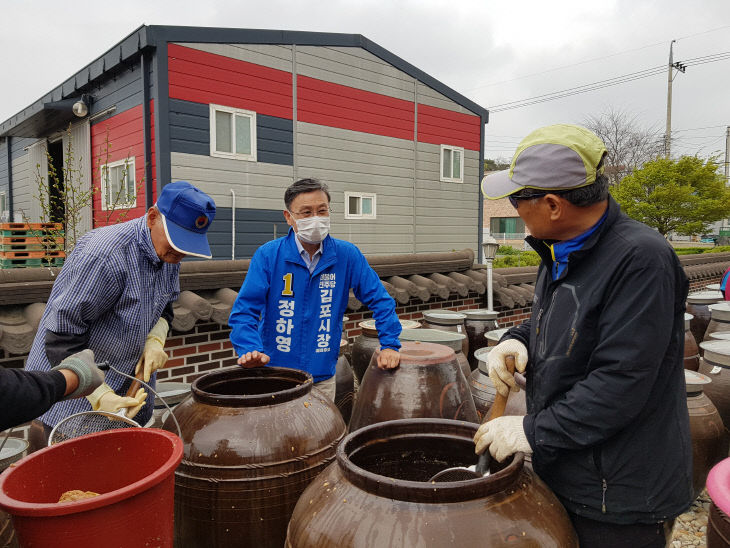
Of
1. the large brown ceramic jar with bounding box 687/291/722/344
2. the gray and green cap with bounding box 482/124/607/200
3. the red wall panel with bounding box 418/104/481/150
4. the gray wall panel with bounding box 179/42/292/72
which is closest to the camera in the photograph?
the gray and green cap with bounding box 482/124/607/200

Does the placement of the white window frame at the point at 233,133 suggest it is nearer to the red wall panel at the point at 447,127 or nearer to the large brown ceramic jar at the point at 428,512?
the red wall panel at the point at 447,127

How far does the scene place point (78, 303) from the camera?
241 centimetres

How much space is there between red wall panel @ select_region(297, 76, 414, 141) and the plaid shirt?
362 inches

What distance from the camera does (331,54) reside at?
38.2 feet

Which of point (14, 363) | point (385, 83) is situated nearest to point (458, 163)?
point (385, 83)

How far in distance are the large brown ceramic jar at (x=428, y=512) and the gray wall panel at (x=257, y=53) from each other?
981cm

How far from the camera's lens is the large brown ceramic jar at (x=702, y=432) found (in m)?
3.74

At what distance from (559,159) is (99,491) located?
2093mm

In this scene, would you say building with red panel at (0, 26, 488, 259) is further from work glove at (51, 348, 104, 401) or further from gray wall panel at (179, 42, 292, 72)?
work glove at (51, 348, 104, 401)

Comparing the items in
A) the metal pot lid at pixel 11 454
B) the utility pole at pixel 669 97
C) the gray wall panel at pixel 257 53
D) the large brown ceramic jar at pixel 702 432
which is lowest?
the large brown ceramic jar at pixel 702 432

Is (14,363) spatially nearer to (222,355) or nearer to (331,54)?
(222,355)

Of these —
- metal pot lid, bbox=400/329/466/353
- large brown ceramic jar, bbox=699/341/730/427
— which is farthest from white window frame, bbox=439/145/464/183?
large brown ceramic jar, bbox=699/341/730/427

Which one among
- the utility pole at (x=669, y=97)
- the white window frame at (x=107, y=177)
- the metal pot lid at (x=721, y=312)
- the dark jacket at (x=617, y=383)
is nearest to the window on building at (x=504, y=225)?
the utility pole at (x=669, y=97)

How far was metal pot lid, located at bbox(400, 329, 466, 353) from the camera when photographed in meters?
4.41
